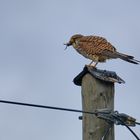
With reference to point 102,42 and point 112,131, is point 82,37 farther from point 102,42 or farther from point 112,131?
point 112,131

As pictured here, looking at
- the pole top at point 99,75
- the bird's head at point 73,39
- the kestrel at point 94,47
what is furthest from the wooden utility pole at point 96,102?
the bird's head at point 73,39

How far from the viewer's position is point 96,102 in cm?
585

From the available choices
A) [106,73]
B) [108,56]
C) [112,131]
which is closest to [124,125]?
[112,131]

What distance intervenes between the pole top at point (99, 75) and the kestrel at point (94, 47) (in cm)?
145

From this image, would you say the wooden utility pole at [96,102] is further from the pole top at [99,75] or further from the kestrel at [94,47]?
the kestrel at [94,47]

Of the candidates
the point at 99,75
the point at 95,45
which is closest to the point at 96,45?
the point at 95,45

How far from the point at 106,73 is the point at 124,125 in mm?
625

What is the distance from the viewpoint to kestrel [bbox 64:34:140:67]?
7902 millimetres

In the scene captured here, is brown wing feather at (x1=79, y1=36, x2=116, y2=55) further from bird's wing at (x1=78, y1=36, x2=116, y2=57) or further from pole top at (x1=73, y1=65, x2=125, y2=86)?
pole top at (x1=73, y1=65, x2=125, y2=86)

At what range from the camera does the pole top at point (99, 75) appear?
5990mm

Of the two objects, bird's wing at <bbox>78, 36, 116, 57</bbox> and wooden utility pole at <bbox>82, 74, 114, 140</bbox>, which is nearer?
wooden utility pole at <bbox>82, 74, 114, 140</bbox>

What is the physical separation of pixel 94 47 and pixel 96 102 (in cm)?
236

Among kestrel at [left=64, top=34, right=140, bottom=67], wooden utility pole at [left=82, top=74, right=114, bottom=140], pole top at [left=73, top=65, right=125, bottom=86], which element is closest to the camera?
wooden utility pole at [left=82, top=74, right=114, bottom=140]

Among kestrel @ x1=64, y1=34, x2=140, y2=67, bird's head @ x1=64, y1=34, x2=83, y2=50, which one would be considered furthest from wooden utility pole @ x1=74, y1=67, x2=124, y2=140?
bird's head @ x1=64, y1=34, x2=83, y2=50
